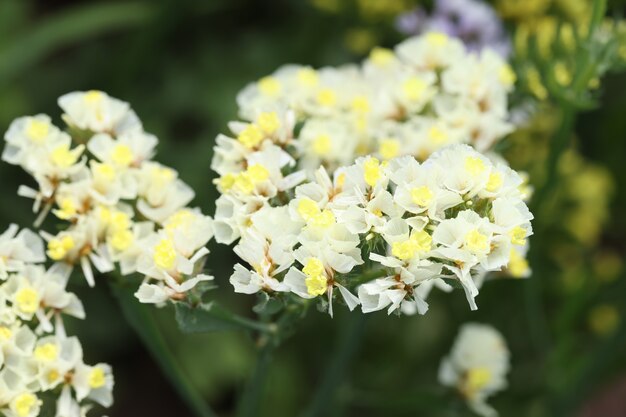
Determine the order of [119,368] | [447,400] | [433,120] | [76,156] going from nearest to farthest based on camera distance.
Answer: [76,156] < [433,120] < [447,400] < [119,368]

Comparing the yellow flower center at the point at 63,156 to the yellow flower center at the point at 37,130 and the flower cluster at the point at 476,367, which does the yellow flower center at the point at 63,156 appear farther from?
the flower cluster at the point at 476,367

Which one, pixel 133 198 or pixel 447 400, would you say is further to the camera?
pixel 447 400

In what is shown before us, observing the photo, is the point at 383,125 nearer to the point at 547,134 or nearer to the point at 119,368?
the point at 547,134

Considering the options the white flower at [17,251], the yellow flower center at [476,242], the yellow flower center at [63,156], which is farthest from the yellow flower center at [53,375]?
the yellow flower center at [476,242]

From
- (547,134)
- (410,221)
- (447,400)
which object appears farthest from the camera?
(547,134)

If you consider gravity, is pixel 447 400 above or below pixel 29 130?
below

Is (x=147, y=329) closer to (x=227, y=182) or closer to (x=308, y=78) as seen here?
(x=227, y=182)

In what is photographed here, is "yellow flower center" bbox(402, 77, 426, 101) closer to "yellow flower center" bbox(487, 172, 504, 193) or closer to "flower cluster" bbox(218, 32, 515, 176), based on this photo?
"flower cluster" bbox(218, 32, 515, 176)

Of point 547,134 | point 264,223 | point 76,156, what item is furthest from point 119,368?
point 264,223
